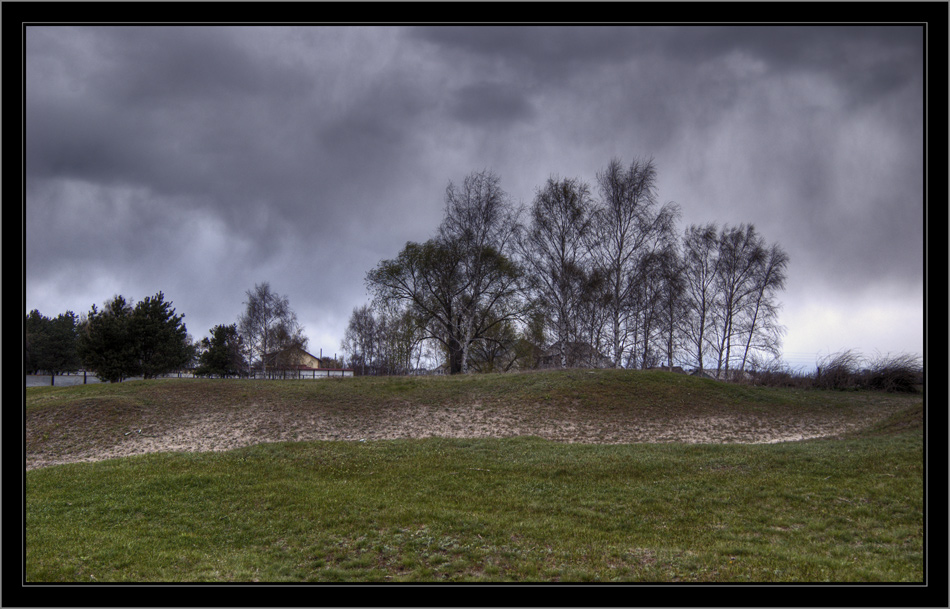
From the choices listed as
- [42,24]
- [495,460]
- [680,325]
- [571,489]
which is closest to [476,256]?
[680,325]

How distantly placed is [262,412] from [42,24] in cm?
1670

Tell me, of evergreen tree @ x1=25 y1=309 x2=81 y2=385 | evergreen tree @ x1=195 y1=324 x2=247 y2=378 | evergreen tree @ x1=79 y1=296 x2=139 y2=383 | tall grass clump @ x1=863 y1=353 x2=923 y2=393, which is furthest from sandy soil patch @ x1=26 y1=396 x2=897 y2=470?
evergreen tree @ x1=25 y1=309 x2=81 y2=385

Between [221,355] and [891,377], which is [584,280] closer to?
[891,377]

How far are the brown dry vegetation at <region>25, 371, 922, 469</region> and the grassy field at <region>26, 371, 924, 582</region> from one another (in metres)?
0.29

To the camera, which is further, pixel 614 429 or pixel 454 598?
pixel 614 429

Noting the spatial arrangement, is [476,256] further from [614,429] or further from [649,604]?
[649,604]

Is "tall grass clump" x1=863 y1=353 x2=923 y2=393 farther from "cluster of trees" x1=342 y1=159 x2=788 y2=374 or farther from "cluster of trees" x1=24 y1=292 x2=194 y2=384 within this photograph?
"cluster of trees" x1=24 y1=292 x2=194 y2=384

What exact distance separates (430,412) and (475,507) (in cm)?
1114

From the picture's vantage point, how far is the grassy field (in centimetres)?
527

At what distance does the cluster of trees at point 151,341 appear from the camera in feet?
111

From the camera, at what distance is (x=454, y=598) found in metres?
3.04

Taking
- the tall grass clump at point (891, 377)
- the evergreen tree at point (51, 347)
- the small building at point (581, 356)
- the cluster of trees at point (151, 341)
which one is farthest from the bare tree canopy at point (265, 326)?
the tall grass clump at point (891, 377)

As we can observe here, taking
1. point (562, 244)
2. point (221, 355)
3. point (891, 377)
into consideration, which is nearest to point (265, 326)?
point (221, 355)

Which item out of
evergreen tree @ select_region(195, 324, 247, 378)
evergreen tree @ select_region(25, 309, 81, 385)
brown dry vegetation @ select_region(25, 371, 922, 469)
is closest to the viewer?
Answer: brown dry vegetation @ select_region(25, 371, 922, 469)
